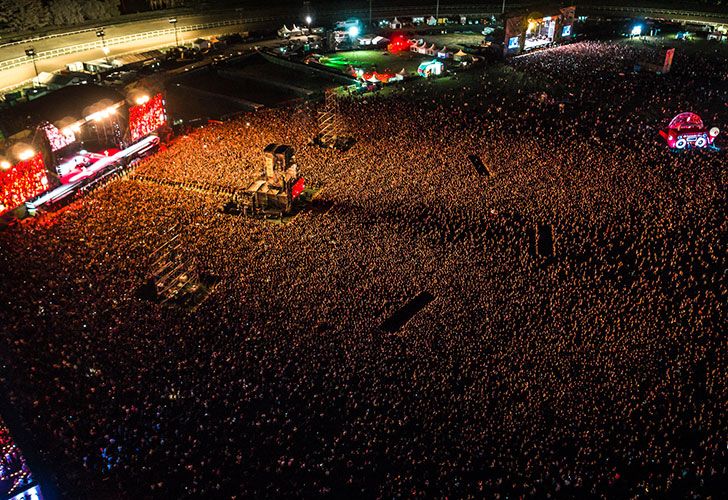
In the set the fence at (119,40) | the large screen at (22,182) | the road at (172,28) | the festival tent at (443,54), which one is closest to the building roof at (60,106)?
the large screen at (22,182)

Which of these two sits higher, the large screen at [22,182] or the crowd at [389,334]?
the large screen at [22,182]

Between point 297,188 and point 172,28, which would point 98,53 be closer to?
point 172,28

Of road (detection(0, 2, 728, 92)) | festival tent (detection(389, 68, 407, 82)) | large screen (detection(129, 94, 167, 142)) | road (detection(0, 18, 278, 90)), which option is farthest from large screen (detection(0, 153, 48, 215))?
festival tent (detection(389, 68, 407, 82))

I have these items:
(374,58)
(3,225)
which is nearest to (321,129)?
(3,225)

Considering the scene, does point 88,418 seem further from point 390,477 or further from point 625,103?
point 625,103

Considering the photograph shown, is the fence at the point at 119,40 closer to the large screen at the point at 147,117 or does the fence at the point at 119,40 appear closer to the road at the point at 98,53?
the road at the point at 98,53

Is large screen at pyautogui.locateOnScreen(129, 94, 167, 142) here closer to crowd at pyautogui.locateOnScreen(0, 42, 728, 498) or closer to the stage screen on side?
crowd at pyautogui.locateOnScreen(0, 42, 728, 498)
